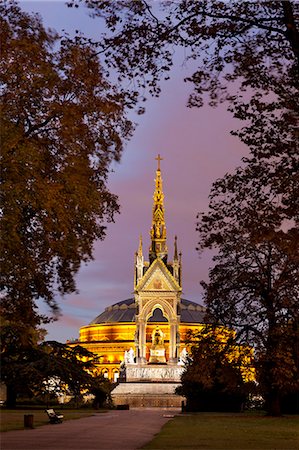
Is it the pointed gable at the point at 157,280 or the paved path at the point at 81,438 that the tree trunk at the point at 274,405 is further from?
the pointed gable at the point at 157,280

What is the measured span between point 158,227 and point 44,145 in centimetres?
6554

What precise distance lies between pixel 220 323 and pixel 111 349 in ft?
209

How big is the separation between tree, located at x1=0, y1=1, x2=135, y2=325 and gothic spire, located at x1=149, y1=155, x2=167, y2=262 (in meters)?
62.2

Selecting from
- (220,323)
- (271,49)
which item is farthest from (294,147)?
(220,323)

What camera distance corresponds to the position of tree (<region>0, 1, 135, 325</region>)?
15938 mm

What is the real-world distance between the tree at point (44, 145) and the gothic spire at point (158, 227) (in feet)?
204

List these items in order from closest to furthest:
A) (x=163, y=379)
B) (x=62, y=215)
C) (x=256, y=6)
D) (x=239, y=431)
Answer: (x=256, y=6), (x=62, y=215), (x=239, y=431), (x=163, y=379)

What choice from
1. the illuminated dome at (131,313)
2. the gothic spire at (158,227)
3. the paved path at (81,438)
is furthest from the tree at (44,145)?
the illuminated dome at (131,313)

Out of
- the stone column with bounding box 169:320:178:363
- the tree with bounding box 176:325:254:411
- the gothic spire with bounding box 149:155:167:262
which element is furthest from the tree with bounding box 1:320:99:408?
the gothic spire with bounding box 149:155:167:262

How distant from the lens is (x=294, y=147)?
55.2 ft

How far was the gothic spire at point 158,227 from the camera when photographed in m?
81.3

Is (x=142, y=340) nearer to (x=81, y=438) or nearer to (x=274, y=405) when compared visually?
(x=274, y=405)

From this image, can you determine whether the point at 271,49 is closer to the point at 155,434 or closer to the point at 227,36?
the point at 227,36

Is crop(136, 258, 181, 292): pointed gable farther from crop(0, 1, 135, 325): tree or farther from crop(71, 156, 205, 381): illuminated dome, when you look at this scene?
crop(0, 1, 135, 325): tree
